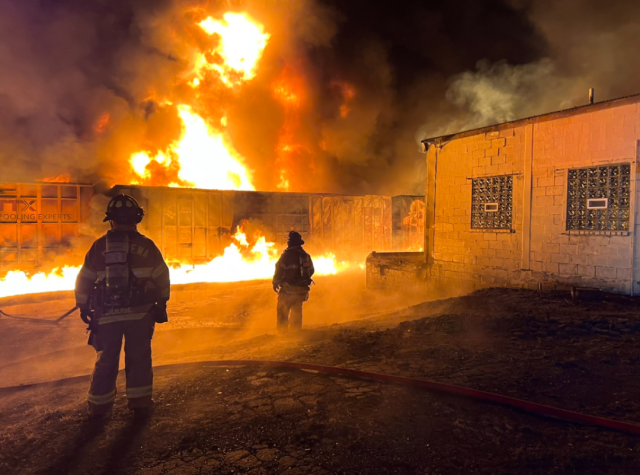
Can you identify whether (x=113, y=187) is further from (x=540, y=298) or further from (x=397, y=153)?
(x=397, y=153)

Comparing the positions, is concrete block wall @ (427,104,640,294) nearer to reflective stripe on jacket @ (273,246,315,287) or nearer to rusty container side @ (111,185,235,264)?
reflective stripe on jacket @ (273,246,315,287)

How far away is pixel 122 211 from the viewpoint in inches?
148

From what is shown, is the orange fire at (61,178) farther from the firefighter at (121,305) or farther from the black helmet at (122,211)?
the firefighter at (121,305)

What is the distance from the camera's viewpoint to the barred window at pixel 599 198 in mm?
7559

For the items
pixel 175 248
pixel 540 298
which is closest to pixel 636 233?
pixel 540 298

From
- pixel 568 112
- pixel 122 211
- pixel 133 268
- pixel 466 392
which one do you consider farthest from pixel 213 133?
pixel 466 392

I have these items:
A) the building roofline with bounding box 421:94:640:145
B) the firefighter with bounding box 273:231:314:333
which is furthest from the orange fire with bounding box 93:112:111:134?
the firefighter with bounding box 273:231:314:333

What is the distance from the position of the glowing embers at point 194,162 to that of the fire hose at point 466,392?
738 inches

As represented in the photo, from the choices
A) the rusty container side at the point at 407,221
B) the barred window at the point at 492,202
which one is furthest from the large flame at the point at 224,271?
the barred window at the point at 492,202

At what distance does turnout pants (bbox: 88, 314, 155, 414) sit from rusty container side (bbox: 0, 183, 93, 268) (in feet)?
41.1

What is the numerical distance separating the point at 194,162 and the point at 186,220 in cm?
915

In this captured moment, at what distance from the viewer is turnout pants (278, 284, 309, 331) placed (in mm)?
6910

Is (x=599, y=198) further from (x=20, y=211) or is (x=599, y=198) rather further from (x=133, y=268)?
(x=20, y=211)

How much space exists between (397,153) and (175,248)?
843 inches
